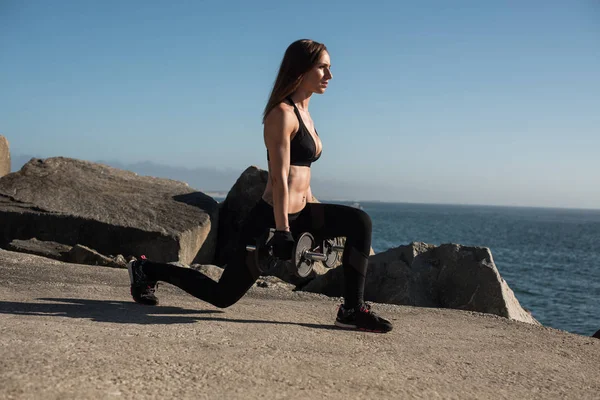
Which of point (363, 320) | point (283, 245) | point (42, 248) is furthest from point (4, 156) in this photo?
point (363, 320)

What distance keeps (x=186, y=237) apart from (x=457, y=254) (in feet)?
11.7

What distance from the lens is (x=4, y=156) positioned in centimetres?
1052

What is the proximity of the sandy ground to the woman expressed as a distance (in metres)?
0.21

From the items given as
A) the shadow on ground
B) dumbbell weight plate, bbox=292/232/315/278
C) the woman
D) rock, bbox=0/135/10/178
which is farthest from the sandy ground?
rock, bbox=0/135/10/178

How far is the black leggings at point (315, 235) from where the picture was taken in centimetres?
430

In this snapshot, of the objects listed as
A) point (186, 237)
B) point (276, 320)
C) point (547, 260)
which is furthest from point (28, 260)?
point (547, 260)

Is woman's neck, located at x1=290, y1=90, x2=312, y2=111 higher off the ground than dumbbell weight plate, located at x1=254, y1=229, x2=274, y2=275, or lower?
higher

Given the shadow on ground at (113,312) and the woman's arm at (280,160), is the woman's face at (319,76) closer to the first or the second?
the woman's arm at (280,160)

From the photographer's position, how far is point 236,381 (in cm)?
299

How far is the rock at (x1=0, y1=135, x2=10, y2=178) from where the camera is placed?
34.2 feet

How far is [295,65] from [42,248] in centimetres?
473

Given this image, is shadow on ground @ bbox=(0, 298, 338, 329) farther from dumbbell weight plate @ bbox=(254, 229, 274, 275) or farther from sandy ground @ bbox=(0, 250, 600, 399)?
dumbbell weight plate @ bbox=(254, 229, 274, 275)

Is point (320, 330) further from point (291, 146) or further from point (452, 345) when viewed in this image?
point (291, 146)

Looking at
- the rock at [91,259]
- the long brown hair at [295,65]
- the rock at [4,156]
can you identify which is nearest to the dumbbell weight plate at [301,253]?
the long brown hair at [295,65]
